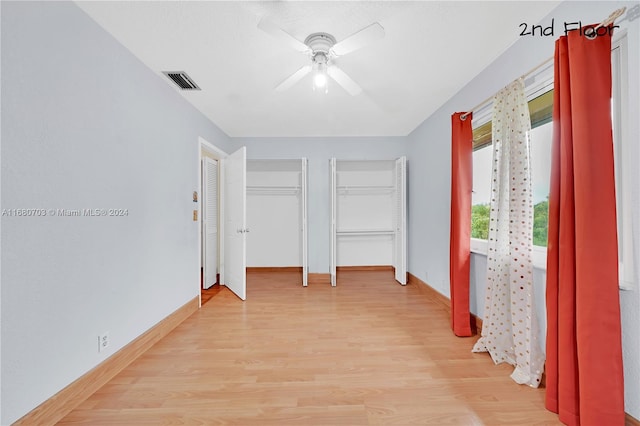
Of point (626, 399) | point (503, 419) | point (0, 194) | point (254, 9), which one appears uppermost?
point (254, 9)

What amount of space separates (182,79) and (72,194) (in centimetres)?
143

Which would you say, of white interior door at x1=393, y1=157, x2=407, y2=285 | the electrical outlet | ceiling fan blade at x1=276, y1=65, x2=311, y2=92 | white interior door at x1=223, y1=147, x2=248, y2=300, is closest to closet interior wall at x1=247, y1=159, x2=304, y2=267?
white interior door at x1=223, y1=147, x2=248, y2=300

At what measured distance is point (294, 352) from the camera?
216 centimetres

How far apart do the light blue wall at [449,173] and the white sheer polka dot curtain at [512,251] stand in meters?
0.15

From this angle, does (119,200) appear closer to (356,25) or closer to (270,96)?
(270,96)

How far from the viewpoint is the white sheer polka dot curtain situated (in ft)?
5.83

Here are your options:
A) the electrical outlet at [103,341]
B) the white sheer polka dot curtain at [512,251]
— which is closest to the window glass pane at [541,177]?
the white sheer polka dot curtain at [512,251]

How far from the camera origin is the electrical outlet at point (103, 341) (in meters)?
1.75

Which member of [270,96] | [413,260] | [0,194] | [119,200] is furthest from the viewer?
[413,260]

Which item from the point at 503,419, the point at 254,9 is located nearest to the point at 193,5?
the point at 254,9

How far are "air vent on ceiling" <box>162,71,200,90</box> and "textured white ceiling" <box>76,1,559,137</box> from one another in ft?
0.19

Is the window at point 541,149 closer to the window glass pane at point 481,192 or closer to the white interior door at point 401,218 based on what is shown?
the window glass pane at point 481,192

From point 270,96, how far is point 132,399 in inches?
106

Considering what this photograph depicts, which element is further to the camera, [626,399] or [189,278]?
[189,278]
